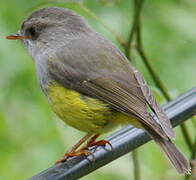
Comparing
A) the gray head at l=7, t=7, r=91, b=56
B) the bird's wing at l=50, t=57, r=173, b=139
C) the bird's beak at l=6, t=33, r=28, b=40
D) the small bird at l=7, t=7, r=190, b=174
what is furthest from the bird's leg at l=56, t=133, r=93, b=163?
the bird's beak at l=6, t=33, r=28, b=40

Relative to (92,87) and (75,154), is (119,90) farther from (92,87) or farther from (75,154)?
(75,154)

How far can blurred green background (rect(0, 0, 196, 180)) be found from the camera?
→ 5828mm

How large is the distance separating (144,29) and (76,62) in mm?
1694

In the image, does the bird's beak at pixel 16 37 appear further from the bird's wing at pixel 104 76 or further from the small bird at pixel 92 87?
the bird's wing at pixel 104 76

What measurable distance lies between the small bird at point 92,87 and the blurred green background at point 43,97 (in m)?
0.27

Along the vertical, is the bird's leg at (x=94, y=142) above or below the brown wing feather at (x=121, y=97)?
below

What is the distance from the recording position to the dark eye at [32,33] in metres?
5.97

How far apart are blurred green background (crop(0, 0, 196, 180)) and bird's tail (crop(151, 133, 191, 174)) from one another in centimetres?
60

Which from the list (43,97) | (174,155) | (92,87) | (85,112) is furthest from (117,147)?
(43,97)

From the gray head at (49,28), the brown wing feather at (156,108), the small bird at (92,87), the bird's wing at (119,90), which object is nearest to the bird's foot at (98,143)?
the small bird at (92,87)

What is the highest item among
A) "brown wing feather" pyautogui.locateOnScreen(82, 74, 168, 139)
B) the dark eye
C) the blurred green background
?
the dark eye

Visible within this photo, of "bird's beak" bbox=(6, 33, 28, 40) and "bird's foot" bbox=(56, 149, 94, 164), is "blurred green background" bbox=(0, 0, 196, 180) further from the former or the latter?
"bird's foot" bbox=(56, 149, 94, 164)

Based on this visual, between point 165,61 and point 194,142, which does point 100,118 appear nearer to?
point 194,142

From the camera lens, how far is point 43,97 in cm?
632
